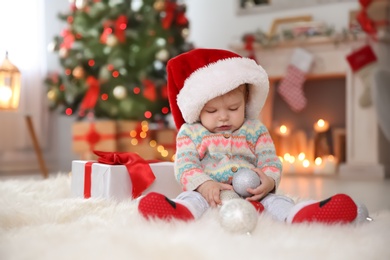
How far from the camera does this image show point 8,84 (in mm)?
2939

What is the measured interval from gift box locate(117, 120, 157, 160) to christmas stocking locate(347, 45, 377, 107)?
1.47m

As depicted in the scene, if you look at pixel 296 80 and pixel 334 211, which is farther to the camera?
pixel 296 80

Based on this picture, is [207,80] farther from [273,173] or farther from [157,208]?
[157,208]

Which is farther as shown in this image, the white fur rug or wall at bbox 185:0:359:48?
wall at bbox 185:0:359:48

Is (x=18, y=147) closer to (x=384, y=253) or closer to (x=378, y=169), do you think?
(x=378, y=169)

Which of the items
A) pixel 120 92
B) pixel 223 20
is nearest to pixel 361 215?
pixel 120 92

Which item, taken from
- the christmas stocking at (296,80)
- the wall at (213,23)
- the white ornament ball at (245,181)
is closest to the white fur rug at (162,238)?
the white ornament ball at (245,181)

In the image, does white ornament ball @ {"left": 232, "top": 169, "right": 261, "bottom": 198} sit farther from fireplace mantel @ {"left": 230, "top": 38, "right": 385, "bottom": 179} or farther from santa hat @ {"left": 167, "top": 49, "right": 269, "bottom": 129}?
fireplace mantel @ {"left": 230, "top": 38, "right": 385, "bottom": 179}

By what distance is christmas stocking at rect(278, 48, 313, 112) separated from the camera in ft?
13.3

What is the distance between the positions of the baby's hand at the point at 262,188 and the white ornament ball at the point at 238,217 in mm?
222

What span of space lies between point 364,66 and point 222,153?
264 cm

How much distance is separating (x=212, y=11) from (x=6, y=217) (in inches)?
144

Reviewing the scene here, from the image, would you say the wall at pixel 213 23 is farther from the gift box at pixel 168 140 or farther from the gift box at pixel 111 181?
the gift box at pixel 111 181

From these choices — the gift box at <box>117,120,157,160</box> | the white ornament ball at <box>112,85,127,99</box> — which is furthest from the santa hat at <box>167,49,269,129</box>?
the gift box at <box>117,120,157,160</box>
